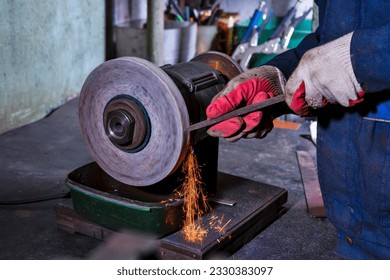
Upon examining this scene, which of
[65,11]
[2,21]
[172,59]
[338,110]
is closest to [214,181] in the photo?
[338,110]

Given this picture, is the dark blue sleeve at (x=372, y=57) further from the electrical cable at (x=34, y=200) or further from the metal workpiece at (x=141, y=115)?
the electrical cable at (x=34, y=200)

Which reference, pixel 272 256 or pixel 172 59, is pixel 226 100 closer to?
pixel 272 256

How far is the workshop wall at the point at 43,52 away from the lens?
3.81 m

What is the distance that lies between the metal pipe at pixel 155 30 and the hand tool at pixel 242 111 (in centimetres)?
304

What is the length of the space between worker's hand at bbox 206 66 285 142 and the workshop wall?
7.53ft

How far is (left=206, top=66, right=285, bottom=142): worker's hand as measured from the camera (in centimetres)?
190

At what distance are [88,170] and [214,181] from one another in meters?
0.55

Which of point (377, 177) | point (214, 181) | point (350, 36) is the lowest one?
point (214, 181)

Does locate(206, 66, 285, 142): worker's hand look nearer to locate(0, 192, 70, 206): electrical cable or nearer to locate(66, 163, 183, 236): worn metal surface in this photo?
locate(66, 163, 183, 236): worn metal surface

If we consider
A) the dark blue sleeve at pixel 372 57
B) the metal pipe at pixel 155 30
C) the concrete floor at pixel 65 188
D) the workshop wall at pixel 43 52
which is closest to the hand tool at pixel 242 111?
the dark blue sleeve at pixel 372 57

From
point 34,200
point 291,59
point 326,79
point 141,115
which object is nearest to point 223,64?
point 291,59

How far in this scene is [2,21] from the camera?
145 inches

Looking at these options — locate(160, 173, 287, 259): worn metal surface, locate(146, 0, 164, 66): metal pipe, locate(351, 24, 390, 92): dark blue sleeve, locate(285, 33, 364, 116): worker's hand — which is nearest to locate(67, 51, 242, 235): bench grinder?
locate(160, 173, 287, 259): worn metal surface

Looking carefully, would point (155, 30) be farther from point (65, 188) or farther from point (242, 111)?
point (242, 111)
